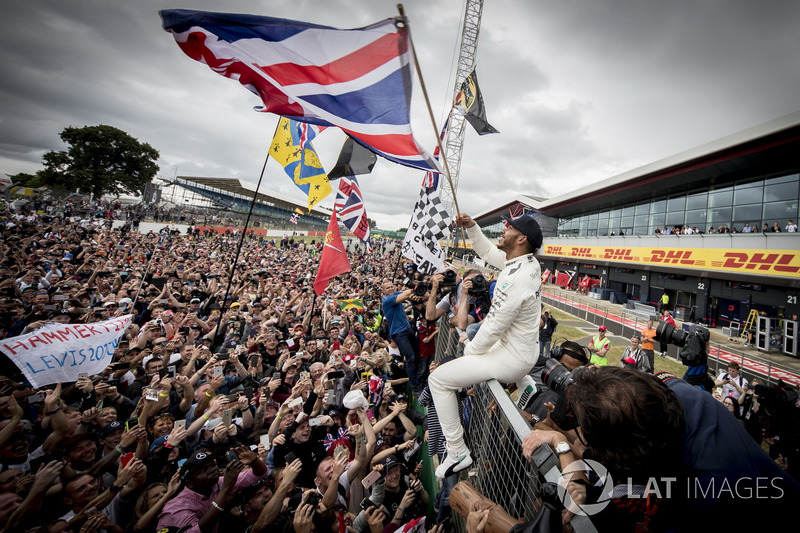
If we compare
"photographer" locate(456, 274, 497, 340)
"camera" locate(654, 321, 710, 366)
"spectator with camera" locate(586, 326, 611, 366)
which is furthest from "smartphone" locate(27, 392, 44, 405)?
"spectator with camera" locate(586, 326, 611, 366)

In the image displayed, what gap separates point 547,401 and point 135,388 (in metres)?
5.36

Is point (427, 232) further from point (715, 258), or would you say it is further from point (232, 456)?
point (715, 258)

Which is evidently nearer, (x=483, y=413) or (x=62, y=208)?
(x=483, y=413)

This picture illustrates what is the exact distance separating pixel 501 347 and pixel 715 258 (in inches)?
894

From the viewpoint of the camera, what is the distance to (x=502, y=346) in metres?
2.29

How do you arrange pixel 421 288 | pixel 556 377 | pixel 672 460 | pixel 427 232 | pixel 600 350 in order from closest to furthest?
pixel 672 460 → pixel 556 377 → pixel 421 288 → pixel 427 232 → pixel 600 350

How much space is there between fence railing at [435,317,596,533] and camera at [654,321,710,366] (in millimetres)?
4597

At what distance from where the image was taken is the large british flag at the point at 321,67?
9.31 feet

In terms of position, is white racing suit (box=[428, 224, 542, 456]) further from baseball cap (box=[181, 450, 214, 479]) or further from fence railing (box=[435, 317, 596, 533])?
baseball cap (box=[181, 450, 214, 479])

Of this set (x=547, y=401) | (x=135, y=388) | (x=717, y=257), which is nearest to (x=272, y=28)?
(x=547, y=401)

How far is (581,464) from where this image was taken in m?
1.41

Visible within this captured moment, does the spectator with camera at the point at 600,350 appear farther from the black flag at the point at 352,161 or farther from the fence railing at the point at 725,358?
the black flag at the point at 352,161

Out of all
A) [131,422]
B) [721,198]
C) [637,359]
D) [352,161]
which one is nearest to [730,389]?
[637,359]

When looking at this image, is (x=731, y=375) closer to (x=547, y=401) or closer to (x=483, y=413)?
(x=547, y=401)
